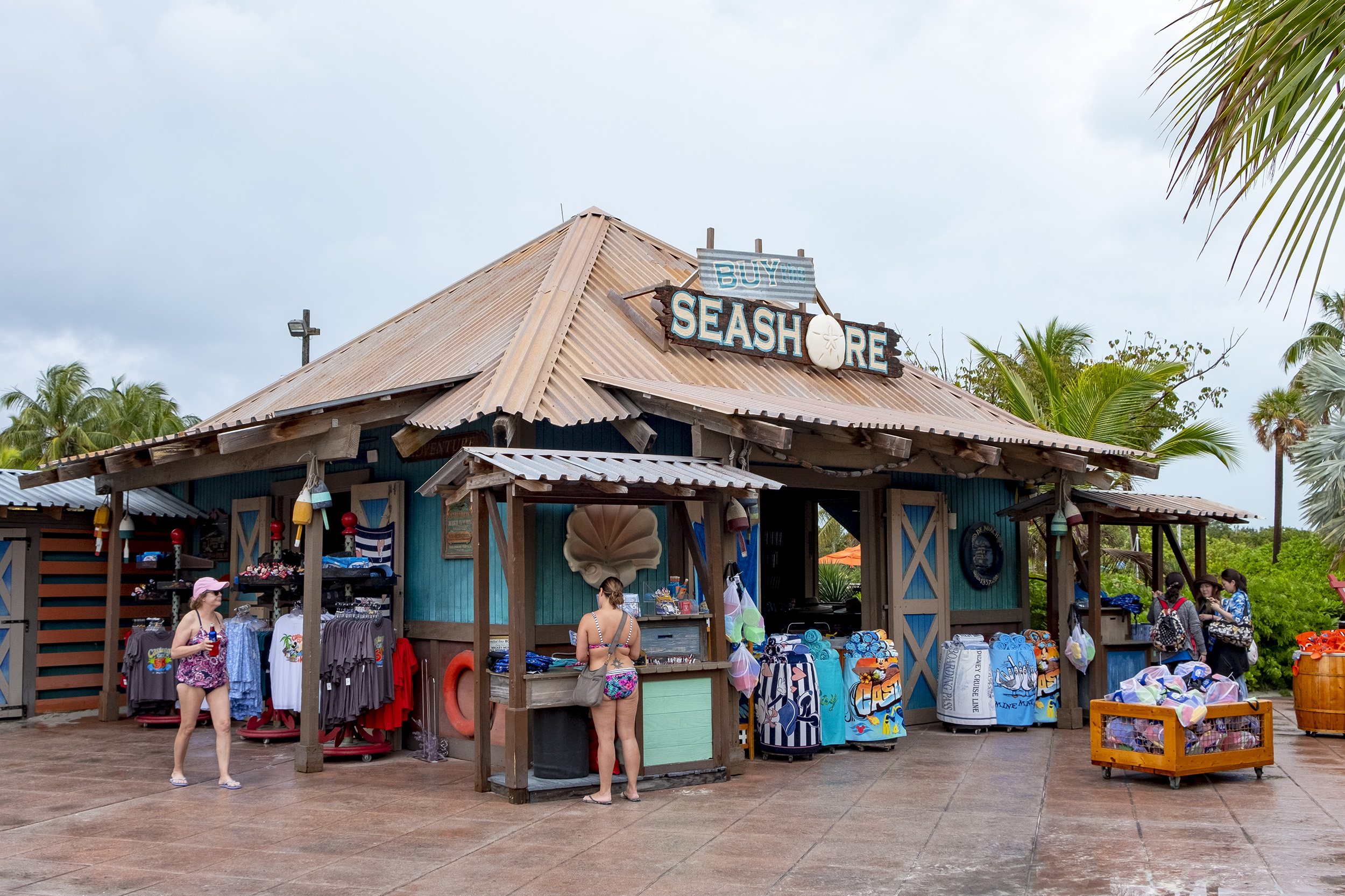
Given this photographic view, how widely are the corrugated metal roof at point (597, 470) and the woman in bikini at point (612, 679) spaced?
71cm

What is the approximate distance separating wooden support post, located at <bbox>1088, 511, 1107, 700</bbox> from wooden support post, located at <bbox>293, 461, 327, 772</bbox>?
696 centimetres

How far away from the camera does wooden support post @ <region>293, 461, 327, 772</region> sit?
8969mm

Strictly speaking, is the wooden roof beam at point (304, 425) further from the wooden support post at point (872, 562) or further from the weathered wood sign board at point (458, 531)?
the wooden support post at point (872, 562)

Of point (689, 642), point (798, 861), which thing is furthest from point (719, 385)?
point (798, 861)

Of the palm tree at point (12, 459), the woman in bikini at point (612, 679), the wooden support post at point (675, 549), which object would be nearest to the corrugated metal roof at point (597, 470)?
the woman in bikini at point (612, 679)

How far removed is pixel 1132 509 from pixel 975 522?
1.53 metres

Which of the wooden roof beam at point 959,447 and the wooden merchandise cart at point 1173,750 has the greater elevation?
the wooden roof beam at point 959,447

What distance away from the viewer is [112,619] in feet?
40.7

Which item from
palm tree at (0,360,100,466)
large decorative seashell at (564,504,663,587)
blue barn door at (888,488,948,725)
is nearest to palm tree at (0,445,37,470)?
palm tree at (0,360,100,466)

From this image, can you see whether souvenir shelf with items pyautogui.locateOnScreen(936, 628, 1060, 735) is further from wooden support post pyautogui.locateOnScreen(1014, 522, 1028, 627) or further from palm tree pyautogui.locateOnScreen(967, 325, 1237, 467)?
palm tree pyautogui.locateOnScreen(967, 325, 1237, 467)

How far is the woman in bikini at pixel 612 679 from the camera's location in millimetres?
7578

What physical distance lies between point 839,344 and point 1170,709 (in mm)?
5138

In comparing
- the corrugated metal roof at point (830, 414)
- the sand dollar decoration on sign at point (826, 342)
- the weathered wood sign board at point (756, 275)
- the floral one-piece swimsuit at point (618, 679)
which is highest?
the weathered wood sign board at point (756, 275)

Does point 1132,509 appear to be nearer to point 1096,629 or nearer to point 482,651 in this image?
point 1096,629
